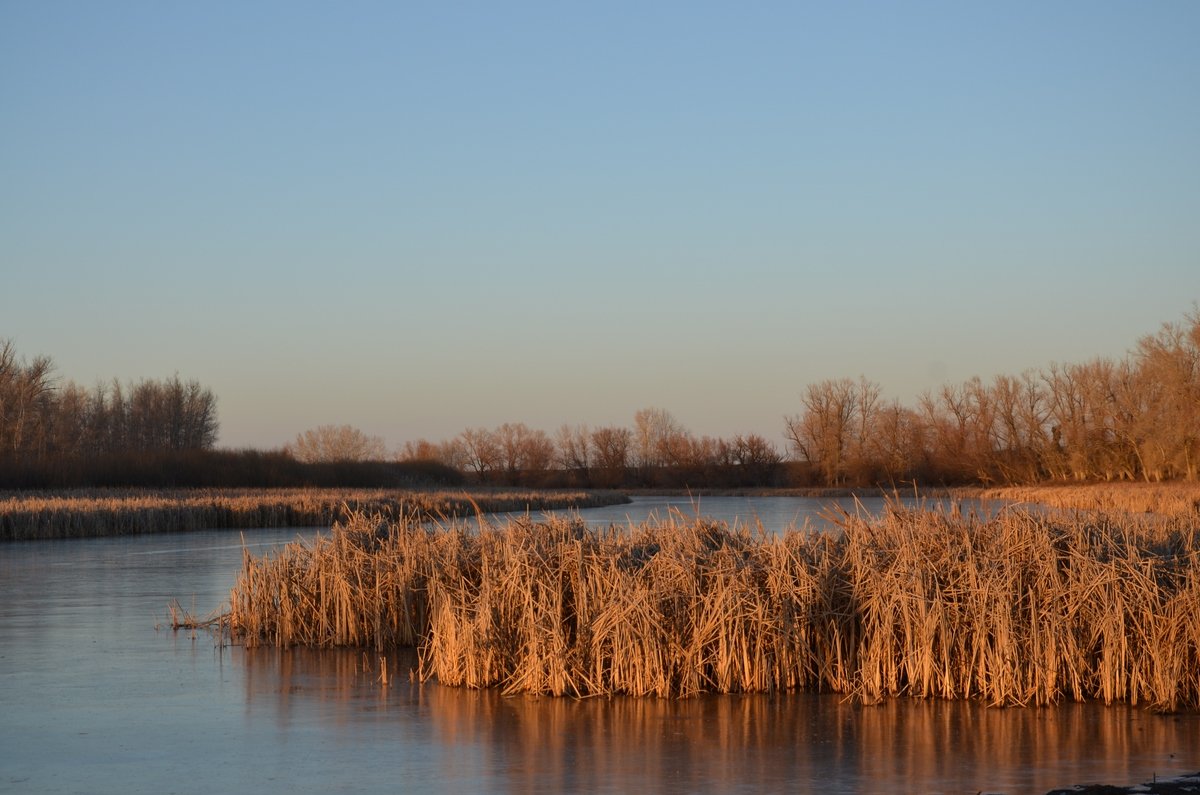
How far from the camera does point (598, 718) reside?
9.26 meters

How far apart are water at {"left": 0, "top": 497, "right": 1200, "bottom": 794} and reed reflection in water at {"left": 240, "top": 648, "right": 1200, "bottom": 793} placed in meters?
0.02

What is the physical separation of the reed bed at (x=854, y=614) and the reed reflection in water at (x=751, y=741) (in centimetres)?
26

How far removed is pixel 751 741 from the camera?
8.41 m

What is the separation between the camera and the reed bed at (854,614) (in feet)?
31.2

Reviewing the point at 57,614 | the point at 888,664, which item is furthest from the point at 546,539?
the point at 57,614

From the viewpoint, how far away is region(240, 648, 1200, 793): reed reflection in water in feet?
24.3

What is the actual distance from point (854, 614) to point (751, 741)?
2134 mm

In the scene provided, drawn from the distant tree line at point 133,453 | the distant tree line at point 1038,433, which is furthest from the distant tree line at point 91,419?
the distant tree line at point 1038,433

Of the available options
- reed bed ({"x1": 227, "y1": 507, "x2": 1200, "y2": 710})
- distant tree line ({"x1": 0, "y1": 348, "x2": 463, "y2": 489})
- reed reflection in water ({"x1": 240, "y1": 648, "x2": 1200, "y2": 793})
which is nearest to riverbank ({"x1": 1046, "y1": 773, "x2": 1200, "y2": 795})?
reed reflection in water ({"x1": 240, "y1": 648, "x2": 1200, "y2": 793})

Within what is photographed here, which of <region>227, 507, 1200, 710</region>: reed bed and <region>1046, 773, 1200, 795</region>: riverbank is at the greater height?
<region>227, 507, 1200, 710</region>: reed bed

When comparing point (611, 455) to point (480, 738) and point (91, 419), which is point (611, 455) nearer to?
point (91, 419)

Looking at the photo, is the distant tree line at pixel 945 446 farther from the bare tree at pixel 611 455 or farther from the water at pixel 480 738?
the water at pixel 480 738

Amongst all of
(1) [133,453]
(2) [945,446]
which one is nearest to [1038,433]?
(2) [945,446]

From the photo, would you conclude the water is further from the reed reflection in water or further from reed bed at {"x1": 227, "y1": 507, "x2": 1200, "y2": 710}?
reed bed at {"x1": 227, "y1": 507, "x2": 1200, "y2": 710}
